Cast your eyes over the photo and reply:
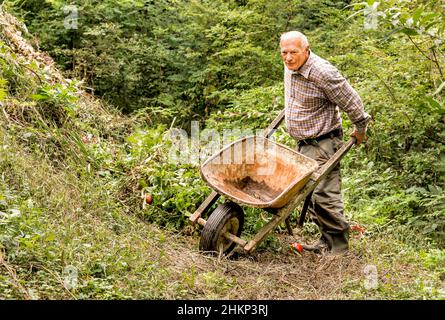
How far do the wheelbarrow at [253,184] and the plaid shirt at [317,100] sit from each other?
0.76ft

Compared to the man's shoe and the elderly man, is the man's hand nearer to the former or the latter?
the elderly man

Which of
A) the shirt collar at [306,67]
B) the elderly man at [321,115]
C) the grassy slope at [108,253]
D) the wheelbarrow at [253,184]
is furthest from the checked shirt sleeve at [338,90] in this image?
the grassy slope at [108,253]

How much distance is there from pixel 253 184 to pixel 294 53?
1.35 meters

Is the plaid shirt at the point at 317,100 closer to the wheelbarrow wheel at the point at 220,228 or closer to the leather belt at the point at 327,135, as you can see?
the leather belt at the point at 327,135

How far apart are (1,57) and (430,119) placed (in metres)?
5.12

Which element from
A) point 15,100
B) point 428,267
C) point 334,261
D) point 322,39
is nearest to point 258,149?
point 334,261

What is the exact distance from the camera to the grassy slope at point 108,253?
3.95 m

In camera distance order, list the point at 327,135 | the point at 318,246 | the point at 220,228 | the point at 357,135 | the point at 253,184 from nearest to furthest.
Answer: the point at 220,228
the point at 357,135
the point at 327,135
the point at 318,246
the point at 253,184

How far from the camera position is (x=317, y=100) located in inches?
196

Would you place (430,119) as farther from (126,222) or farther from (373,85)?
(126,222)

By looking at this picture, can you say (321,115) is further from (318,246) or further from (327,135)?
(318,246)

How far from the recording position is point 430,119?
699cm

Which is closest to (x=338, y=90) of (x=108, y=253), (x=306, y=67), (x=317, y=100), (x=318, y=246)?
(x=317, y=100)
